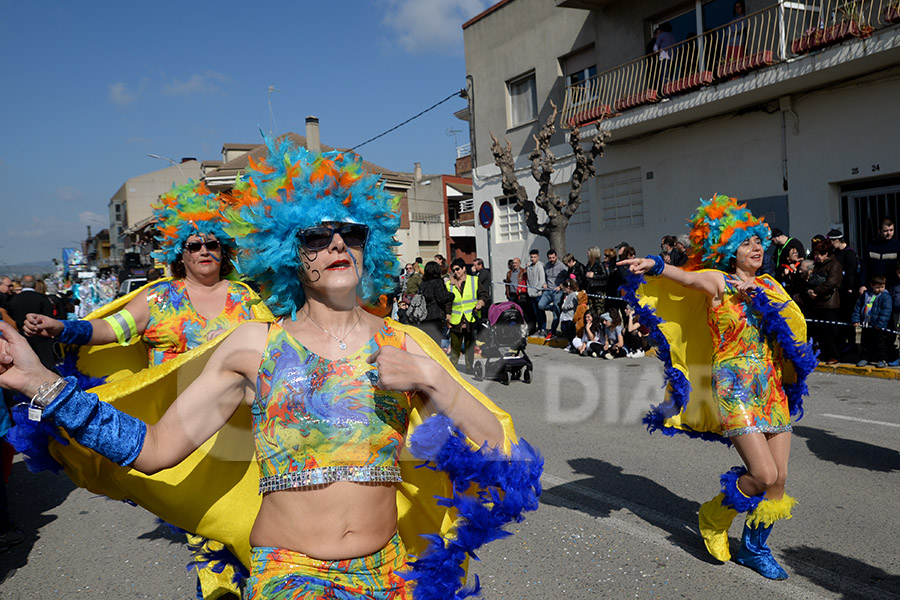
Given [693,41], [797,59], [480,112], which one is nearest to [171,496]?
[797,59]

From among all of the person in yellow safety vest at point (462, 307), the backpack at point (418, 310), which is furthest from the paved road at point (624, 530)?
the backpack at point (418, 310)

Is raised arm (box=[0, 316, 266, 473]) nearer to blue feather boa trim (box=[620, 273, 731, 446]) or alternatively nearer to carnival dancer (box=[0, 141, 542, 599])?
carnival dancer (box=[0, 141, 542, 599])

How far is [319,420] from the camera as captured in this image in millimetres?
2096

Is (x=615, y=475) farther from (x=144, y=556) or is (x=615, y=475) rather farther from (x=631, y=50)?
(x=631, y=50)

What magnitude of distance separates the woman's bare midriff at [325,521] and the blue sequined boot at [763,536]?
2.63m

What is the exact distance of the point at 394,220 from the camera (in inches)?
95.4

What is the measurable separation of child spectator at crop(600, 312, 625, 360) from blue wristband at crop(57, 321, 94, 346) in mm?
9497

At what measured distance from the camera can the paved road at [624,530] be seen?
12.6 ft

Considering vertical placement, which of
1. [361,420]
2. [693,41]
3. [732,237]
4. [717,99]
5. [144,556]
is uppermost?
[693,41]

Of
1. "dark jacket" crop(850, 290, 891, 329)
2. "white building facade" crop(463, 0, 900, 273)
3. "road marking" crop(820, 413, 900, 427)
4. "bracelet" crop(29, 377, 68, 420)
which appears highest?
"white building facade" crop(463, 0, 900, 273)

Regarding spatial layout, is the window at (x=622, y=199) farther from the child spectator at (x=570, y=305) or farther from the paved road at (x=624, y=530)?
the paved road at (x=624, y=530)

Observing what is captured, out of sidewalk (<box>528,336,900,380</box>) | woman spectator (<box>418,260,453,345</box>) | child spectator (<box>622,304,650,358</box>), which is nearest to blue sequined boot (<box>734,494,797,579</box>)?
sidewalk (<box>528,336,900,380</box>)

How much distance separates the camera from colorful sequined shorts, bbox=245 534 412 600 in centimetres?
194

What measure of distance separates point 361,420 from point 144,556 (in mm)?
3361
